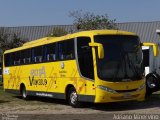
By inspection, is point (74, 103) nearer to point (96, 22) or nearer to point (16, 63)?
point (16, 63)

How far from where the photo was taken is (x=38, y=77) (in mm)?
22719

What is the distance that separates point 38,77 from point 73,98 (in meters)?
4.11

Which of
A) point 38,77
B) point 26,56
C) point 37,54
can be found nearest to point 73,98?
point 38,77

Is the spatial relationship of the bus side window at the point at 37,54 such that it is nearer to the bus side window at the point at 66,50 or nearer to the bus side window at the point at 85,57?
the bus side window at the point at 66,50

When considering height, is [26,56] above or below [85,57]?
above

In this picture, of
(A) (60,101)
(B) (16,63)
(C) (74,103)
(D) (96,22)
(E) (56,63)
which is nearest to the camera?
(C) (74,103)

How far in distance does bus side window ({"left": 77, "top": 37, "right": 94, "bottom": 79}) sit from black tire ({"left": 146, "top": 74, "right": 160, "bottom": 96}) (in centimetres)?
552

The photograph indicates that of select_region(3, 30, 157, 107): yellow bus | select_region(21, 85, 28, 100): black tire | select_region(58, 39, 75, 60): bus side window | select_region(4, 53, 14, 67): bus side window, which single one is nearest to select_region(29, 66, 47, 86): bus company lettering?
select_region(3, 30, 157, 107): yellow bus

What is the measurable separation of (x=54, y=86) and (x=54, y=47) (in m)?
1.79

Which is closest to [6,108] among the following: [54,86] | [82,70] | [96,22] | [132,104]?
[54,86]

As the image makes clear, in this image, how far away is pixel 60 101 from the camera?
2269cm

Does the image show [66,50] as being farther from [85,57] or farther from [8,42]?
[8,42]

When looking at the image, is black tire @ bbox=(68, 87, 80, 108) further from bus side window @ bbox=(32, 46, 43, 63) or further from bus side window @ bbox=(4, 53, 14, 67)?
bus side window @ bbox=(4, 53, 14, 67)

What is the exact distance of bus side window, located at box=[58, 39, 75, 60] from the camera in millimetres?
18891
